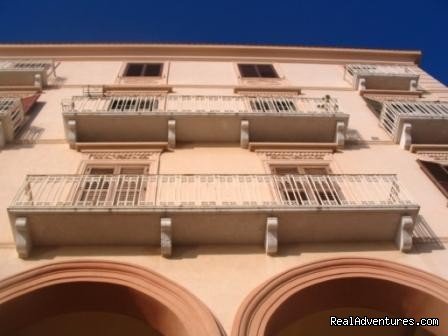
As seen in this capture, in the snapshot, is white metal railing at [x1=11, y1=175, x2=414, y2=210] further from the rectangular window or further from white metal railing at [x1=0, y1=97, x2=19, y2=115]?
the rectangular window

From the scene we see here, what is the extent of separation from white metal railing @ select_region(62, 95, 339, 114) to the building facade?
56 mm

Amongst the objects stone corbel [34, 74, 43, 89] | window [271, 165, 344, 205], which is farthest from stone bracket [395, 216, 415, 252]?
stone corbel [34, 74, 43, 89]

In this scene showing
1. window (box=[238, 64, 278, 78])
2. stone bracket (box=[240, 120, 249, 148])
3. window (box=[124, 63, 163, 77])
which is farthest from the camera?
window (box=[238, 64, 278, 78])

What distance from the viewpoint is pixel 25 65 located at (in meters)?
15.9

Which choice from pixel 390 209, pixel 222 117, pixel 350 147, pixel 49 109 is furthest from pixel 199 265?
pixel 49 109

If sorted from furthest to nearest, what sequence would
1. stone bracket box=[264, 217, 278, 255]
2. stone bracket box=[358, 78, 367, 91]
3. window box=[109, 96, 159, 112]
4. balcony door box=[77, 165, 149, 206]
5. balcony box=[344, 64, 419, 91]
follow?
balcony box=[344, 64, 419, 91] < stone bracket box=[358, 78, 367, 91] < window box=[109, 96, 159, 112] < balcony door box=[77, 165, 149, 206] < stone bracket box=[264, 217, 278, 255]

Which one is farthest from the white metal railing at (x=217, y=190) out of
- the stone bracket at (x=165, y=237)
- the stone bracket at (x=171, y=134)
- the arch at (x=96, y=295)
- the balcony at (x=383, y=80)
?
the balcony at (x=383, y=80)

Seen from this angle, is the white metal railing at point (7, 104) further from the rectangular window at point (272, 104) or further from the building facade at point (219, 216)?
the rectangular window at point (272, 104)

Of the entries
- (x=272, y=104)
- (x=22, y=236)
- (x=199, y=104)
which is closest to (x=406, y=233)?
(x=272, y=104)

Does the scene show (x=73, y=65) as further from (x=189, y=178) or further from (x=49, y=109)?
(x=189, y=178)

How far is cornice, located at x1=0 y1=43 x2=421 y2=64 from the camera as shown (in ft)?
57.8

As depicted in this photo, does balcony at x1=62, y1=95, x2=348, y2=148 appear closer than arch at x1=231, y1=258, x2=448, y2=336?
No

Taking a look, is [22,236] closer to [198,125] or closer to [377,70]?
[198,125]

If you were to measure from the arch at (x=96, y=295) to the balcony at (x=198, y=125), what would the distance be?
15.0 feet
